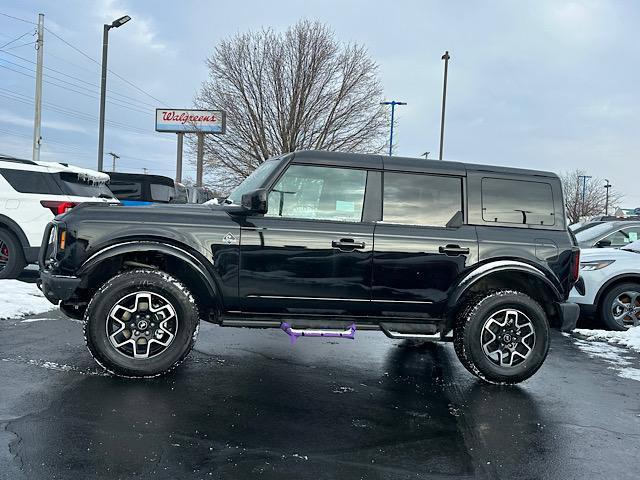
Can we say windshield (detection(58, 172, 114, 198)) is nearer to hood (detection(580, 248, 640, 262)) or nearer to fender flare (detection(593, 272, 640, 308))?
hood (detection(580, 248, 640, 262))

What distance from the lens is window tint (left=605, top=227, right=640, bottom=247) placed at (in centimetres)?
989

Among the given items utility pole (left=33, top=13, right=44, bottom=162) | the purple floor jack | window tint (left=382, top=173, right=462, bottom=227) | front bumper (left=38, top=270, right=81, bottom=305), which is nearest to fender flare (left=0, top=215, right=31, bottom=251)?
front bumper (left=38, top=270, right=81, bottom=305)

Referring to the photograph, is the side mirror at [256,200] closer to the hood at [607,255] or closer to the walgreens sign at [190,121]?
the hood at [607,255]

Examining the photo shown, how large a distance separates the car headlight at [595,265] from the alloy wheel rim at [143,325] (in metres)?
5.89

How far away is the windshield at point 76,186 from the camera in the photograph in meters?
8.76

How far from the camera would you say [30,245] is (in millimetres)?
8531

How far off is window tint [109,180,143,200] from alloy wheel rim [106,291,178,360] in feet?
41.5

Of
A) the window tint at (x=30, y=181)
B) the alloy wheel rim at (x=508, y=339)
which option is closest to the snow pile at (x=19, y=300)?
the window tint at (x=30, y=181)

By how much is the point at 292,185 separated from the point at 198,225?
2.87ft

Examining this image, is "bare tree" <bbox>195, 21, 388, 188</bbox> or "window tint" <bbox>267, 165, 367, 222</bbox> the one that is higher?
"bare tree" <bbox>195, 21, 388, 188</bbox>

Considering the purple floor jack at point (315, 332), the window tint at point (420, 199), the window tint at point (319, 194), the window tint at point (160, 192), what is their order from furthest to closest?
the window tint at point (160, 192)
the window tint at point (420, 199)
the window tint at point (319, 194)
the purple floor jack at point (315, 332)

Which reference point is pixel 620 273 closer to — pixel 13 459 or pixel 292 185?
pixel 292 185

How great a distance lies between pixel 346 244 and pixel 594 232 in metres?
7.40

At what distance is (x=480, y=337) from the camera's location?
470 cm
